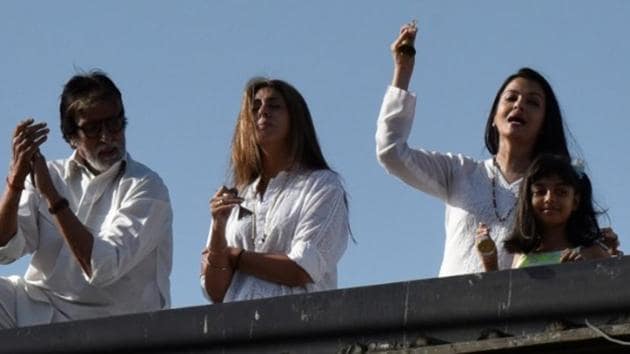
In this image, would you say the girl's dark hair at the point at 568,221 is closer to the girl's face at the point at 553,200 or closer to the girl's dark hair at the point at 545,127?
the girl's face at the point at 553,200

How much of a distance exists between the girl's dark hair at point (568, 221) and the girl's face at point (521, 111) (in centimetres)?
27

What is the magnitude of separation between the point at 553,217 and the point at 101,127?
2279 millimetres

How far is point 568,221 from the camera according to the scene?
7.38 metres

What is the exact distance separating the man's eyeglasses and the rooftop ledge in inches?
83.3

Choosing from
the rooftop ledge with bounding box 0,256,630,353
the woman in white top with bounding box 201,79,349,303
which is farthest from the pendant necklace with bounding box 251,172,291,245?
the rooftop ledge with bounding box 0,256,630,353

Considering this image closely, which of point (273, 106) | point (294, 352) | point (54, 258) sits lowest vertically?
point (294, 352)

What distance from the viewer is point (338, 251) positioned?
794 cm

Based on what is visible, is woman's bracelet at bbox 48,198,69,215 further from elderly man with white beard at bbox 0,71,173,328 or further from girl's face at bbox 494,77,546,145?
girl's face at bbox 494,77,546,145

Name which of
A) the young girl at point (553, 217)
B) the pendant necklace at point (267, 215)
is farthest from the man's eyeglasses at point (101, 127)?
the young girl at point (553, 217)

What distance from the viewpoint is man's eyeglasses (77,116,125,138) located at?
8375 millimetres

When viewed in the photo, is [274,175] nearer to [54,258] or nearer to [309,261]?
[309,261]

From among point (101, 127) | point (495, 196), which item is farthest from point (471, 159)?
point (101, 127)

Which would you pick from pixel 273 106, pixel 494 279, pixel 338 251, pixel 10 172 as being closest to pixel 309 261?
pixel 338 251

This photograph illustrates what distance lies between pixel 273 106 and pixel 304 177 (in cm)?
37
